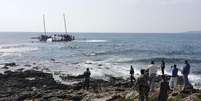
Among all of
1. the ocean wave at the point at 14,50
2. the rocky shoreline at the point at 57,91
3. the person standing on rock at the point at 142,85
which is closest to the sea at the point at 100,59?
the ocean wave at the point at 14,50

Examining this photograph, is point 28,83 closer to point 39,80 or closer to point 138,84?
point 39,80

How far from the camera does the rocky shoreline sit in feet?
61.8

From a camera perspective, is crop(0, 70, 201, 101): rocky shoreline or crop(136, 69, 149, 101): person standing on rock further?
crop(0, 70, 201, 101): rocky shoreline

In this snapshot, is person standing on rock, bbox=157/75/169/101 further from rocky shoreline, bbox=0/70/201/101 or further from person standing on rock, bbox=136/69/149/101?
rocky shoreline, bbox=0/70/201/101

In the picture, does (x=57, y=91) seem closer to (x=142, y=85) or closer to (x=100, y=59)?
(x=142, y=85)

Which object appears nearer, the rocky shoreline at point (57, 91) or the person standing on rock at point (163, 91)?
the person standing on rock at point (163, 91)

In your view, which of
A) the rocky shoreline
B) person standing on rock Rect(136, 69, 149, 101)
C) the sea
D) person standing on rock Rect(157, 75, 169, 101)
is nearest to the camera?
person standing on rock Rect(157, 75, 169, 101)

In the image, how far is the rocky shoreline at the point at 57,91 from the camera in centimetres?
1883

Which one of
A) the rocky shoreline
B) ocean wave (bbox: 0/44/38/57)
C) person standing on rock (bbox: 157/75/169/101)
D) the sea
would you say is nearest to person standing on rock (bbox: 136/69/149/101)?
person standing on rock (bbox: 157/75/169/101)

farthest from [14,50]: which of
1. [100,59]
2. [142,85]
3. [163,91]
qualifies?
[163,91]

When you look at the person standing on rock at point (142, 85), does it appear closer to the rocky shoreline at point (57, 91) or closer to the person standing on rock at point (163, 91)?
the person standing on rock at point (163, 91)

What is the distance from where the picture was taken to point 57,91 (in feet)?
81.3

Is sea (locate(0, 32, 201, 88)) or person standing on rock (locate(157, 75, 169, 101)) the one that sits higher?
person standing on rock (locate(157, 75, 169, 101))

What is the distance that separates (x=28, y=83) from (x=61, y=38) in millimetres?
94640
